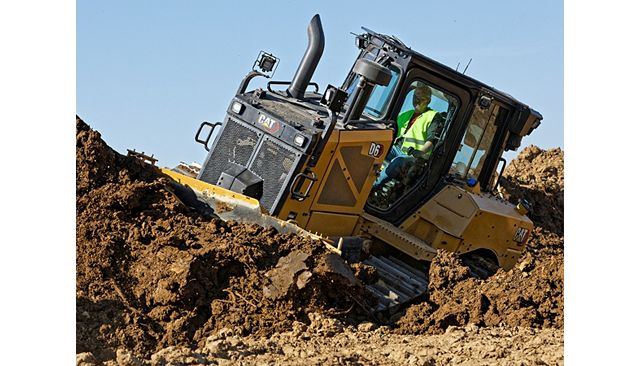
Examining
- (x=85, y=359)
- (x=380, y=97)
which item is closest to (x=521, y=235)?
(x=380, y=97)

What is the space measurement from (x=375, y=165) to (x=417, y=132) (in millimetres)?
844

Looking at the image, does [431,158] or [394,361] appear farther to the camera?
[431,158]

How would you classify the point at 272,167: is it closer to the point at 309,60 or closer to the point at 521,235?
the point at 309,60

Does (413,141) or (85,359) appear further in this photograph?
(413,141)

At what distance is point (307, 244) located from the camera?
8453mm

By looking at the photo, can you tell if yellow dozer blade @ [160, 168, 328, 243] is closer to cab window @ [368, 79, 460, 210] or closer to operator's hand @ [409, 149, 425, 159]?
cab window @ [368, 79, 460, 210]

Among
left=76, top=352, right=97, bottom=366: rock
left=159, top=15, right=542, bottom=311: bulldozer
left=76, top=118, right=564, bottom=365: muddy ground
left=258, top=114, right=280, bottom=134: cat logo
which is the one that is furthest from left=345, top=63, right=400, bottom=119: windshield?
left=76, top=352, right=97, bottom=366: rock

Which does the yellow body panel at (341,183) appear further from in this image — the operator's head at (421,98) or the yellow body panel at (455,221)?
the yellow body panel at (455,221)

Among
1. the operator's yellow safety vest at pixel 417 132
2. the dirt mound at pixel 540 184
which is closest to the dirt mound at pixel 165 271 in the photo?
the operator's yellow safety vest at pixel 417 132

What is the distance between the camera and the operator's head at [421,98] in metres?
10.6

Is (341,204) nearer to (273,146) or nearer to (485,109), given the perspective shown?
(273,146)

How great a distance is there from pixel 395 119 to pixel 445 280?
200 cm

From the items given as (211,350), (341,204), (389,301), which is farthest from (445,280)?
(211,350)

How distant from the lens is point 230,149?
394 inches
